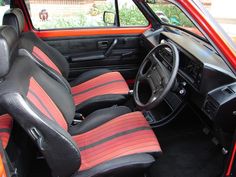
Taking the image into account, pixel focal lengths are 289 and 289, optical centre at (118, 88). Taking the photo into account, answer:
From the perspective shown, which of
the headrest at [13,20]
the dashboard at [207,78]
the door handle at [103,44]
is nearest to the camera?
the dashboard at [207,78]

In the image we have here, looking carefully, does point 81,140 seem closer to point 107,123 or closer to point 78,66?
point 107,123

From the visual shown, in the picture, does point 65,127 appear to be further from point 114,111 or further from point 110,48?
point 110,48

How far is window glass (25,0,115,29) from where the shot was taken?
2739 mm

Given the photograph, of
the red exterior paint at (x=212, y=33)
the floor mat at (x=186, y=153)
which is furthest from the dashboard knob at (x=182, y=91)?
the red exterior paint at (x=212, y=33)

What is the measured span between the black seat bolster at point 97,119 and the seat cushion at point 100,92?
0.52 ft

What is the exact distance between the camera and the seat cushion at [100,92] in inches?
85.5

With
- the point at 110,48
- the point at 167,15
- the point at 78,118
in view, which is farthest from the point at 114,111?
the point at 167,15

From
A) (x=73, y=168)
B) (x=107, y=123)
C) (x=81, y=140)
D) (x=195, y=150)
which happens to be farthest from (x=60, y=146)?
(x=195, y=150)

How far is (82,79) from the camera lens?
2.54 m

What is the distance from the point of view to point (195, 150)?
229cm

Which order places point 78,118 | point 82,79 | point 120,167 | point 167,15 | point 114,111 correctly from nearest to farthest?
point 120,167 → point 114,111 → point 78,118 → point 82,79 → point 167,15

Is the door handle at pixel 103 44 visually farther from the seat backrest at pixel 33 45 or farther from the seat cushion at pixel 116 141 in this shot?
the seat cushion at pixel 116 141

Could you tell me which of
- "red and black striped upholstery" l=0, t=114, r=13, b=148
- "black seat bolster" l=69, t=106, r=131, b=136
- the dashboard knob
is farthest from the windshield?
"red and black striped upholstery" l=0, t=114, r=13, b=148

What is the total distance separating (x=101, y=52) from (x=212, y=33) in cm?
185
